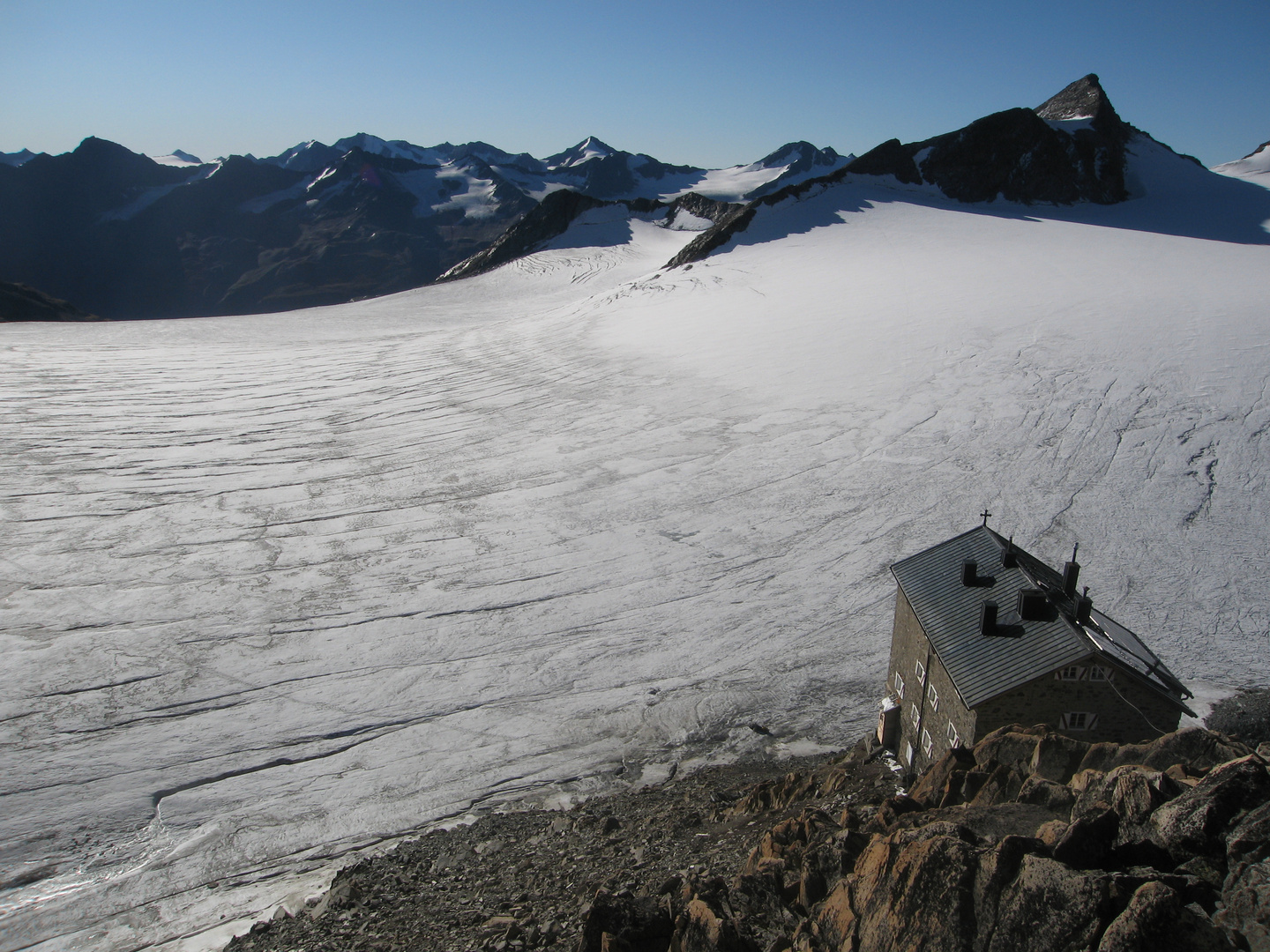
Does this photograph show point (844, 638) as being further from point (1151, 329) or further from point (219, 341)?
point (219, 341)

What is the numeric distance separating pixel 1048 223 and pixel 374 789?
4660 cm

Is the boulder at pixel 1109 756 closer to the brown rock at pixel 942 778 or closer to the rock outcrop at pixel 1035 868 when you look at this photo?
the rock outcrop at pixel 1035 868

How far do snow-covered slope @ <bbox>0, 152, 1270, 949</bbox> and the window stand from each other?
3905mm

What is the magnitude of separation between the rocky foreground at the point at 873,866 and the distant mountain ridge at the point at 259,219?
9730cm

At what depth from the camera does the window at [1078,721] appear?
9.20m

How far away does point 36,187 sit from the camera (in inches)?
4542

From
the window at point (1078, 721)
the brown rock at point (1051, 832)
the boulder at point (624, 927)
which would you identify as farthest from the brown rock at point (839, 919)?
the window at point (1078, 721)

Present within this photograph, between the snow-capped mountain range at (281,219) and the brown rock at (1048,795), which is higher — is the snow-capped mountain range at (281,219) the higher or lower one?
the higher one

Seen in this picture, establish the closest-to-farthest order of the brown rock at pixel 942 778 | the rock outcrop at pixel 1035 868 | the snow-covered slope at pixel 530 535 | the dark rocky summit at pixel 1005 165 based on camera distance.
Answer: the rock outcrop at pixel 1035 868 → the brown rock at pixel 942 778 → the snow-covered slope at pixel 530 535 → the dark rocky summit at pixel 1005 165

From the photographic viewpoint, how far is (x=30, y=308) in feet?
178

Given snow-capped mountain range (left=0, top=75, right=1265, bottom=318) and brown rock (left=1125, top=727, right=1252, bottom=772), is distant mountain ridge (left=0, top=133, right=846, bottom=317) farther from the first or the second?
brown rock (left=1125, top=727, right=1252, bottom=772)

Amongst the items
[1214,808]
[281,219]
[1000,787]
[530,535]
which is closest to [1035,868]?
[1214,808]

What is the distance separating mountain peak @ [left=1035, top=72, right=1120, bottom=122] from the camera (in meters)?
56.8

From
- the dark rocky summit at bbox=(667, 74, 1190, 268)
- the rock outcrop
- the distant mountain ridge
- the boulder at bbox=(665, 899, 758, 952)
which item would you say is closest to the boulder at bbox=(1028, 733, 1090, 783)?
the rock outcrop
